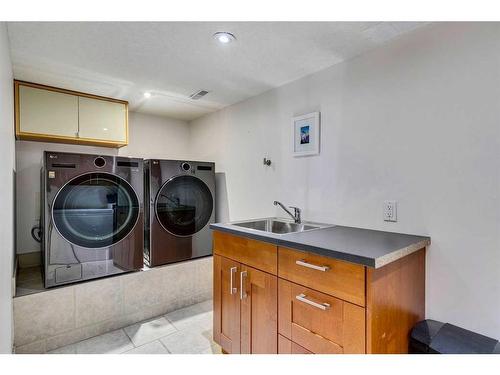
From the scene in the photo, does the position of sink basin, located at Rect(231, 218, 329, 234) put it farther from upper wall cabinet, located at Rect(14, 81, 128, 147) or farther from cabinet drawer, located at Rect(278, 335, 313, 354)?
upper wall cabinet, located at Rect(14, 81, 128, 147)

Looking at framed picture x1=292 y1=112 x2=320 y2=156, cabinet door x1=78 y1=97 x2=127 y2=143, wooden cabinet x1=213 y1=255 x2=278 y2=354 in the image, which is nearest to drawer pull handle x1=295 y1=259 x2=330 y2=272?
wooden cabinet x1=213 y1=255 x2=278 y2=354

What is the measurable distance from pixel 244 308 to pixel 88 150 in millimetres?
2285

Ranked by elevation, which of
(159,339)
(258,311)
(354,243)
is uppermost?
(354,243)

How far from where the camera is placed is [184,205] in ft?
8.95

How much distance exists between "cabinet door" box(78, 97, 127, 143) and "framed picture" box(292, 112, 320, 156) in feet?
→ 5.48

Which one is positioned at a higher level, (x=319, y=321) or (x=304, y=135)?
(x=304, y=135)

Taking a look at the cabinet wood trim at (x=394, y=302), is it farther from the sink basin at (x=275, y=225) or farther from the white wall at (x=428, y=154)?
the sink basin at (x=275, y=225)

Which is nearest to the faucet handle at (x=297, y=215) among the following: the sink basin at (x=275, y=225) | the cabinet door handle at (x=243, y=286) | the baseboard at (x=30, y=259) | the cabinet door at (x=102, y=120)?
the sink basin at (x=275, y=225)

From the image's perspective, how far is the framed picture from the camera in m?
2.06

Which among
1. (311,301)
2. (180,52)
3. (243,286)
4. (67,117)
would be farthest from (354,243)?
(67,117)

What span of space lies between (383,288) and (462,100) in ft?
3.35

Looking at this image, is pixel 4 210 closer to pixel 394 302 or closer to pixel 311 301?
pixel 311 301

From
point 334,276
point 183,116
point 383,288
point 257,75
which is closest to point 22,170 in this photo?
point 183,116
